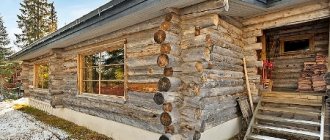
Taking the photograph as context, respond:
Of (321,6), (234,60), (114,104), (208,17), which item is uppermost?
(321,6)

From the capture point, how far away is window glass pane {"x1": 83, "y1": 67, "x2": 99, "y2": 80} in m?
7.57

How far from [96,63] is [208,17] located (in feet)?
14.1

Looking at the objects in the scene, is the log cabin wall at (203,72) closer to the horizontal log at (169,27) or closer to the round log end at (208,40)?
the round log end at (208,40)

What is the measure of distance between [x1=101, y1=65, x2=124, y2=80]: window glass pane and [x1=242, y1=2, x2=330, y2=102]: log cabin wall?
3.23 m

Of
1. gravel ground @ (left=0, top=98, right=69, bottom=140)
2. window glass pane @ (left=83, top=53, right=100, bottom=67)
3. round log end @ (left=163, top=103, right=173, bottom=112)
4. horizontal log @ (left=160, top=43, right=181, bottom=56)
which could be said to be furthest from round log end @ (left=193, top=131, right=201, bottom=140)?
window glass pane @ (left=83, top=53, right=100, bottom=67)

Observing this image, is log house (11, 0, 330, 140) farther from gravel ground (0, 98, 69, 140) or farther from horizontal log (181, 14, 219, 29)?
gravel ground (0, 98, 69, 140)

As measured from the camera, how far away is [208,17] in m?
4.36

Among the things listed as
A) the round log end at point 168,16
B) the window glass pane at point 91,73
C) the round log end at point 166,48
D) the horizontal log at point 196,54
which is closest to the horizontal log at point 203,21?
the round log end at point 168,16

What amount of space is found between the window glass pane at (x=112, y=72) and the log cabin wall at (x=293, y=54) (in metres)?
4.68

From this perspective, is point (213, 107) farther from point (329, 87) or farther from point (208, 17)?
point (329, 87)

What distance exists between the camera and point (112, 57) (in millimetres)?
6793

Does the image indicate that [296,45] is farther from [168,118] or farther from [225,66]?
[168,118]

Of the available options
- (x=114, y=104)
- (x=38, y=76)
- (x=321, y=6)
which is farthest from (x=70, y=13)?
(x=321, y=6)

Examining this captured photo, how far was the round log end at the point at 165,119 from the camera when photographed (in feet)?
14.8
